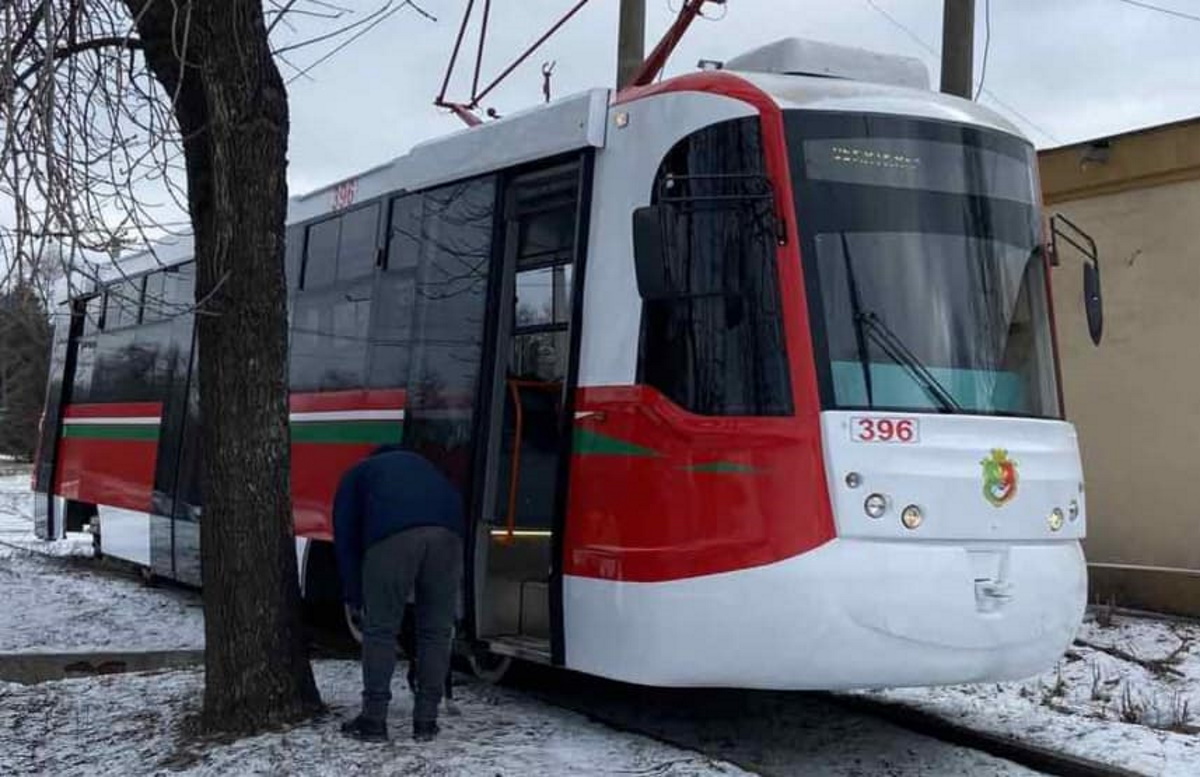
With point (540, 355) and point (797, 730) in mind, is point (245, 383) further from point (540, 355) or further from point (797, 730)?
point (797, 730)

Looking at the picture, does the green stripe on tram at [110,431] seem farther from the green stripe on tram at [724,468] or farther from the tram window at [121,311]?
the green stripe on tram at [724,468]

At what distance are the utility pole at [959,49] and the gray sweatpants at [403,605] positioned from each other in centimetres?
597

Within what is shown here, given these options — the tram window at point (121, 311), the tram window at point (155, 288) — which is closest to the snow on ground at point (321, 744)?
the tram window at point (155, 288)

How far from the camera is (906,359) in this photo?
6691mm

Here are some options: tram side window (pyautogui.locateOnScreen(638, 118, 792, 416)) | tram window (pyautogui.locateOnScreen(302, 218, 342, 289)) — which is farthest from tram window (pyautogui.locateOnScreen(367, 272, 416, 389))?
tram side window (pyautogui.locateOnScreen(638, 118, 792, 416))

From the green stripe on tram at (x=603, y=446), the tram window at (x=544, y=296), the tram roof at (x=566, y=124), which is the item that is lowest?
the green stripe on tram at (x=603, y=446)

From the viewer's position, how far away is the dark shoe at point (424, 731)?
6.88m

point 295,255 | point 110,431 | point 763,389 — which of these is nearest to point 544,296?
point 763,389

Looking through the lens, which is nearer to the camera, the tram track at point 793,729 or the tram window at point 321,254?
the tram track at point 793,729

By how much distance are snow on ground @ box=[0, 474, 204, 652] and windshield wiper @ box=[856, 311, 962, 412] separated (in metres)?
6.24

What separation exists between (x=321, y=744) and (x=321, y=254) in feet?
15.0

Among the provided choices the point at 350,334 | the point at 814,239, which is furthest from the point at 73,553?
the point at 814,239

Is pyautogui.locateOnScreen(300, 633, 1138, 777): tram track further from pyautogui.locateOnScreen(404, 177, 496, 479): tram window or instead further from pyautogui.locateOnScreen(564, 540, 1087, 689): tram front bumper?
pyautogui.locateOnScreen(404, 177, 496, 479): tram window

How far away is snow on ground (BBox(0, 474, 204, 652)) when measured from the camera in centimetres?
1088
